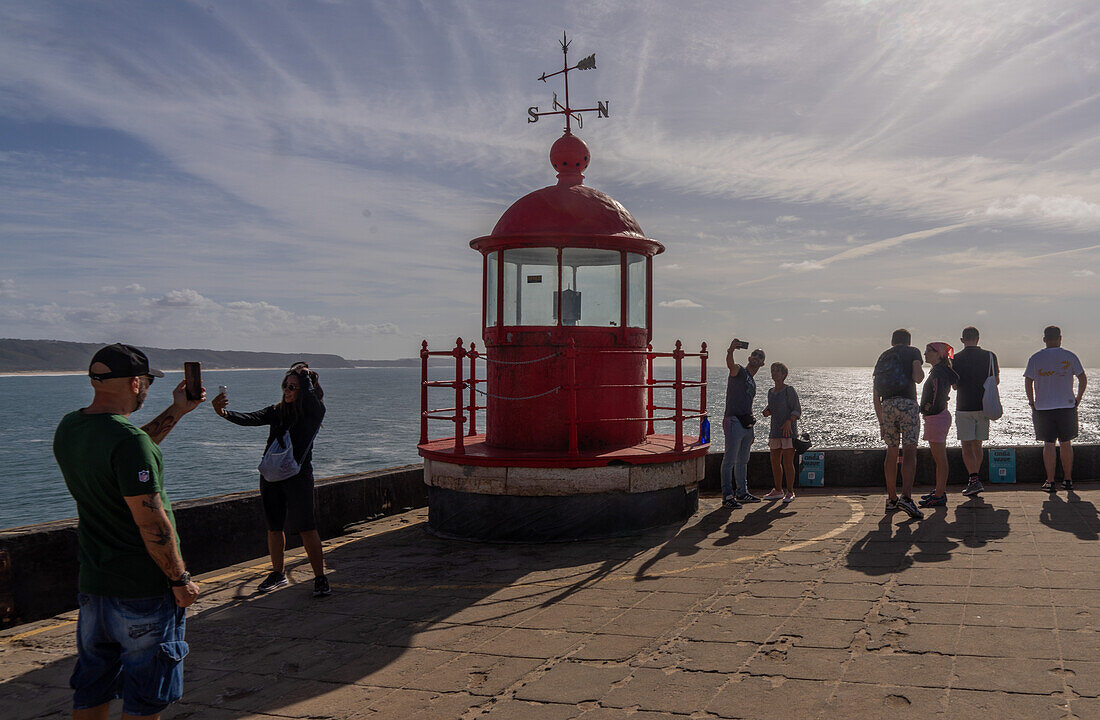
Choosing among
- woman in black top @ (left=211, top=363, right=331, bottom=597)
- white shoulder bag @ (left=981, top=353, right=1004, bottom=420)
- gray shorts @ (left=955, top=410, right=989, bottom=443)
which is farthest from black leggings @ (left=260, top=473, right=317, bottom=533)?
white shoulder bag @ (left=981, top=353, right=1004, bottom=420)

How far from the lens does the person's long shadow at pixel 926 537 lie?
250 inches

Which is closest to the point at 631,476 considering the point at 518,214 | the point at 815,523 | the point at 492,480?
the point at 492,480

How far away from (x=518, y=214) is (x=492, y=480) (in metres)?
3.00

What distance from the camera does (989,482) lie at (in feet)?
35.0

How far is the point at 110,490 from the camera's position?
10.4 ft

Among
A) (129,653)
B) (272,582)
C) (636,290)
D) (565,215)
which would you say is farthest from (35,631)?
(636,290)

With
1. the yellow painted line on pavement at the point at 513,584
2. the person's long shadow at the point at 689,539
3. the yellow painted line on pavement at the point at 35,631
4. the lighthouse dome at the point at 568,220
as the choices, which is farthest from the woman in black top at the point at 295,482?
the lighthouse dome at the point at 568,220

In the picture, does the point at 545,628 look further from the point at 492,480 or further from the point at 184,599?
the point at 492,480

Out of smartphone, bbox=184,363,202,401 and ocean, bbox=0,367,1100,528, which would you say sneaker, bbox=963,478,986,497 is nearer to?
smartphone, bbox=184,363,202,401

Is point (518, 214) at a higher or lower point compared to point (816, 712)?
higher

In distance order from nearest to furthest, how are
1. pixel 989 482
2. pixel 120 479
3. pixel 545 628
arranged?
pixel 120 479 → pixel 545 628 → pixel 989 482

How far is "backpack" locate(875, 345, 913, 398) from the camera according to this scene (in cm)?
814

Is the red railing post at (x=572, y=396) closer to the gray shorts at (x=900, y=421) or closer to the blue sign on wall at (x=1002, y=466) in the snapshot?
the gray shorts at (x=900, y=421)

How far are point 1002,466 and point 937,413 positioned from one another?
2.83 metres
